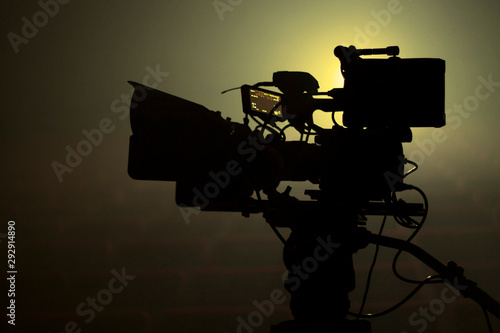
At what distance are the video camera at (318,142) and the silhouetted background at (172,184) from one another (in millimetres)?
897

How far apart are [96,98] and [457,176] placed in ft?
5.38

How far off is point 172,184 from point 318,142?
1.00m

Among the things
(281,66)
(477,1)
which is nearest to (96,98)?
(281,66)

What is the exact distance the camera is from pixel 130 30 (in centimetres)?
173

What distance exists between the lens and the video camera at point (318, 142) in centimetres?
81

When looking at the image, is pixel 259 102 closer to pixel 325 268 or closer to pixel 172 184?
pixel 325 268

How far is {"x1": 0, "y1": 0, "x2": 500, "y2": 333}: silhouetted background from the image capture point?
1.62 m

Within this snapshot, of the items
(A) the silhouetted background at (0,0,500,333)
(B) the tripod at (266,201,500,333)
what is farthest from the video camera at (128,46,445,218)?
(A) the silhouetted background at (0,0,500,333)

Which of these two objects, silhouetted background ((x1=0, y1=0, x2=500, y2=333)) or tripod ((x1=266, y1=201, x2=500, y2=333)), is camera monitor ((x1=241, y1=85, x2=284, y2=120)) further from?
silhouetted background ((x1=0, y1=0, x2=500, y2=333))

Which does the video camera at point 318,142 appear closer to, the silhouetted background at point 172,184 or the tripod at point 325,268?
the tripod at point 325,268

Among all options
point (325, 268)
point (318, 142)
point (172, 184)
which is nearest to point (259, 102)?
point (318, 142)

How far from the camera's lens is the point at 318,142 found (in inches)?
34.4

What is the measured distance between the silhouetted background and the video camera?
0.90 meters

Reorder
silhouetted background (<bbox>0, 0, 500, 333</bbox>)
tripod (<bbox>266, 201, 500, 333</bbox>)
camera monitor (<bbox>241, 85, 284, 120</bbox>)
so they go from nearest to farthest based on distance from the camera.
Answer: tripod (<bbox>266, 201, 500, 333</bbox>)
camera monitor (<bbox>241, 85, 284, 120</bbox>)
silhouetted background (<bbox>0, 0, 500, 333</bbox>)
